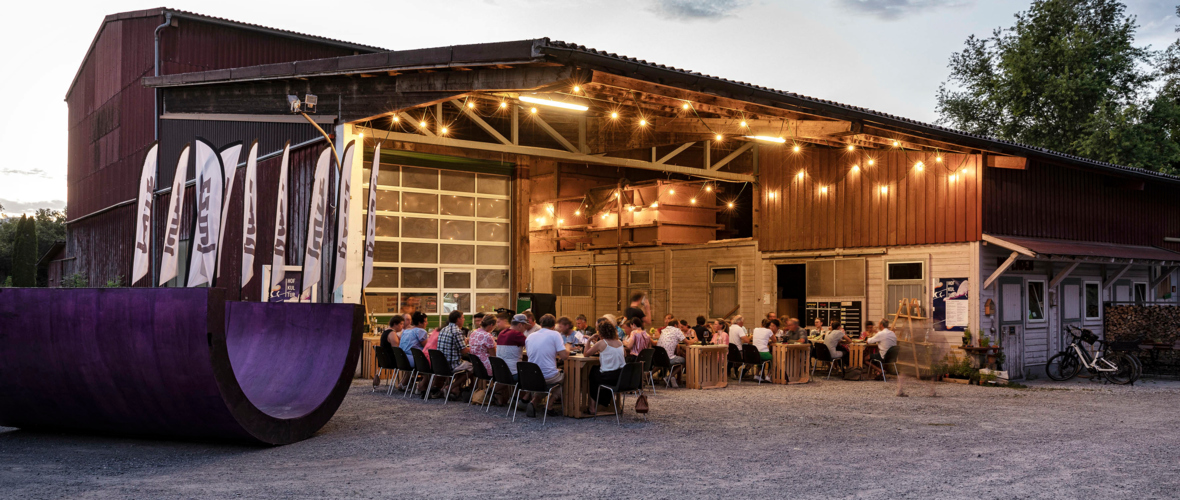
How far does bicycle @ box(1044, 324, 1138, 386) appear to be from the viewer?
15.7 meters

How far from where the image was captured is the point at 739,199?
21406 mm

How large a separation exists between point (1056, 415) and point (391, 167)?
13.0 meters

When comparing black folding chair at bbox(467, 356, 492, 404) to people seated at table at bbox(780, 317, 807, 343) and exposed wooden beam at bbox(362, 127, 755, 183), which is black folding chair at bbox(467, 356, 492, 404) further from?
people seated at table at bbox(780, 317, 807, 343)

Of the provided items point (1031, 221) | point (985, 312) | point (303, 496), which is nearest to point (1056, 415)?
point (985, 312)

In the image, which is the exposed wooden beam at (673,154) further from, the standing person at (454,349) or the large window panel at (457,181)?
the standing person at (454,349)

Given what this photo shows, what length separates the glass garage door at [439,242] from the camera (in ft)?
60.8

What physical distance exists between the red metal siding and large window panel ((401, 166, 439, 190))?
427 inches

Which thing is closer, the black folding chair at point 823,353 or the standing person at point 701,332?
the standing person at point 701,332

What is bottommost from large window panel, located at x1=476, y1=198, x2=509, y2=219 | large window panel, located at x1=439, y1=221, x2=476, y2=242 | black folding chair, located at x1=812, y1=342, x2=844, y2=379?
black folding chair, located at x1=812, y1=342, x2=844, y2=379

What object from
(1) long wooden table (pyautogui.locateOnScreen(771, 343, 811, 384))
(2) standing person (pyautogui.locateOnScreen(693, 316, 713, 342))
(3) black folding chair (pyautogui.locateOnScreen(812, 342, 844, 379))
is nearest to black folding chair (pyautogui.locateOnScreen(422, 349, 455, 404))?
(2) standing person (pyautogui.locateOnScreen(693, 316, 713, 342))

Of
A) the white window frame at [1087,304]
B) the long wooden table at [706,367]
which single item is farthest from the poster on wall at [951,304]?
the long wooden table at [706,367]

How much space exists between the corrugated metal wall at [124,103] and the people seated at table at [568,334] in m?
9.84

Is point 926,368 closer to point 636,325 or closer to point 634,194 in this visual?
point 636,325

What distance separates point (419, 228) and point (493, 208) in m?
1.93
